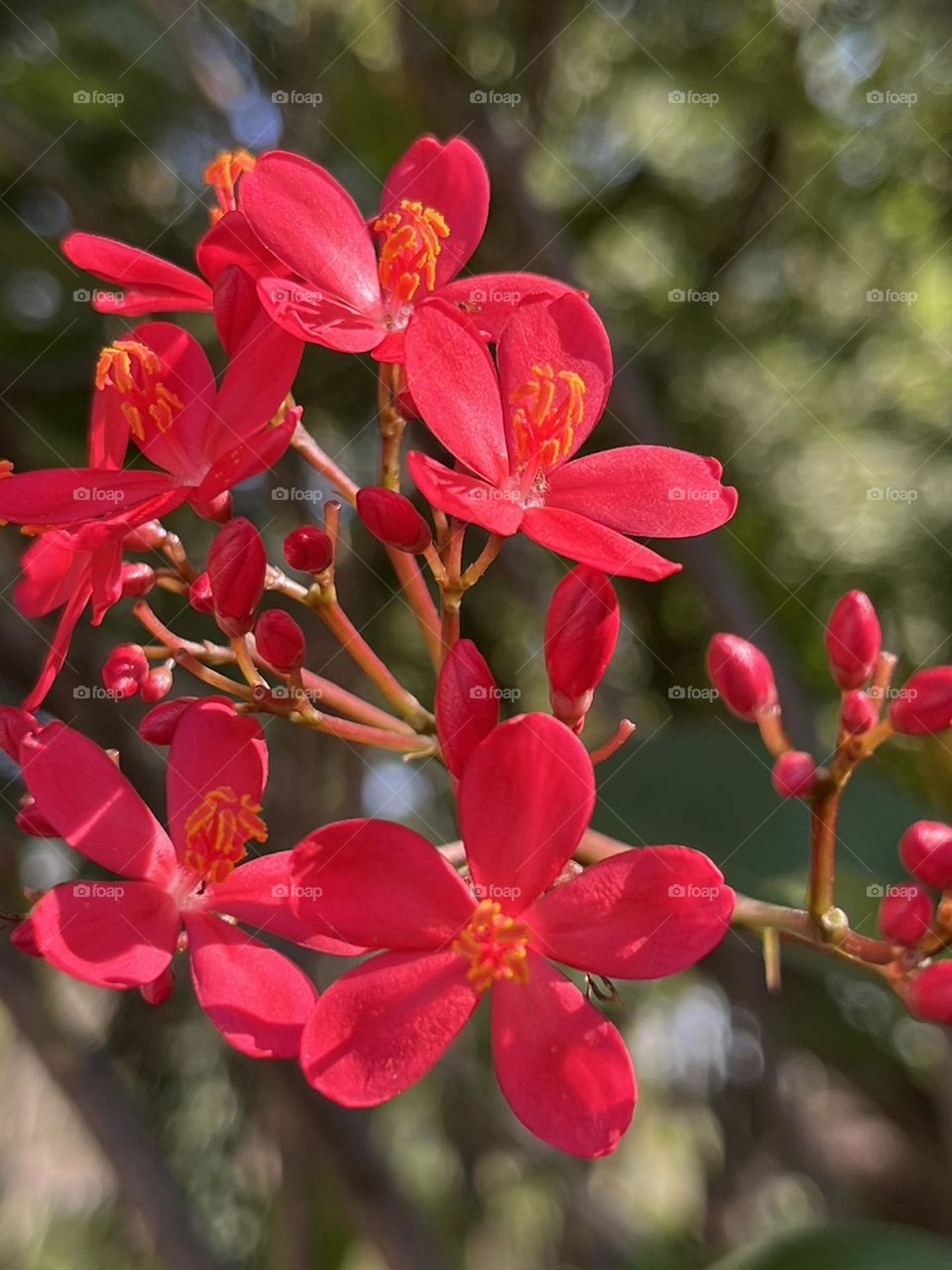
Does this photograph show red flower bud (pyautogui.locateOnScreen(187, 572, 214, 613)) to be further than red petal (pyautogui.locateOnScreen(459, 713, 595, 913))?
Yes

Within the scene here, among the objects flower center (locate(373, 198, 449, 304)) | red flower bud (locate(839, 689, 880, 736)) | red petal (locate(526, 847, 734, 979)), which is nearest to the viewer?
red petal (locate(526, 847, 734, 979))

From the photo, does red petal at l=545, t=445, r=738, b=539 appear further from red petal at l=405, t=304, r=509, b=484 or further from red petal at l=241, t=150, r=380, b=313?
red petal at l=241, t=150, r=380, b=313

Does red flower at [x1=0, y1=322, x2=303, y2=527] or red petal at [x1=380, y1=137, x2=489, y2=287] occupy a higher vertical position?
red petal at [x1=380, y1=137, x2=489, y2=287]

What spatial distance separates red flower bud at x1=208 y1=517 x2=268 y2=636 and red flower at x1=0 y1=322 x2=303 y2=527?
0.12 feet

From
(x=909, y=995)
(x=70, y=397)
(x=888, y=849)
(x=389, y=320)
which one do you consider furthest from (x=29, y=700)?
(x=70, y=397)

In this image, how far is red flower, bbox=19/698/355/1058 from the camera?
83cm

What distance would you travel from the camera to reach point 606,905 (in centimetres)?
82

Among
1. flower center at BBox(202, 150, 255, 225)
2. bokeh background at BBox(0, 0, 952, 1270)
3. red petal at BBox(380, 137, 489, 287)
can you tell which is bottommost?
bokeh background at BBox(0, 0, 952, 1270)

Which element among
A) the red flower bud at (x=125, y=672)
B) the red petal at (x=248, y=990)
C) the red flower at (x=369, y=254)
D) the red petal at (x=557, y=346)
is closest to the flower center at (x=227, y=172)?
the red flower at (x=369, y=254)

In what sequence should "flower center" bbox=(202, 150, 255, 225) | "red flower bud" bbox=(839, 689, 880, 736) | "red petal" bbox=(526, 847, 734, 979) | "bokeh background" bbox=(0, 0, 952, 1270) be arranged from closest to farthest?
"red petal" bbox=(526, 847, 734, 979) → "red flower bud" bbox=(839, 689, 880, 736) → "flower center" bbox=(202, 150, 255, 225) → "bokeh background" bbox=(0, 0, 952, 1270)

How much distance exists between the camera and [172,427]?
3.21 ft

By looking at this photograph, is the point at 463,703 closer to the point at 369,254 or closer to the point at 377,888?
the point at 377,888

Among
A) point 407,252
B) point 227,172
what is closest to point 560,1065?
point 407,252

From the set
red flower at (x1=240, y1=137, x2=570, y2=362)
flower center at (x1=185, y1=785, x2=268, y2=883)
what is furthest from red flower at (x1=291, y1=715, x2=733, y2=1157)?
red flower at (x1=240, y1=137, x2=570, y2=362)
